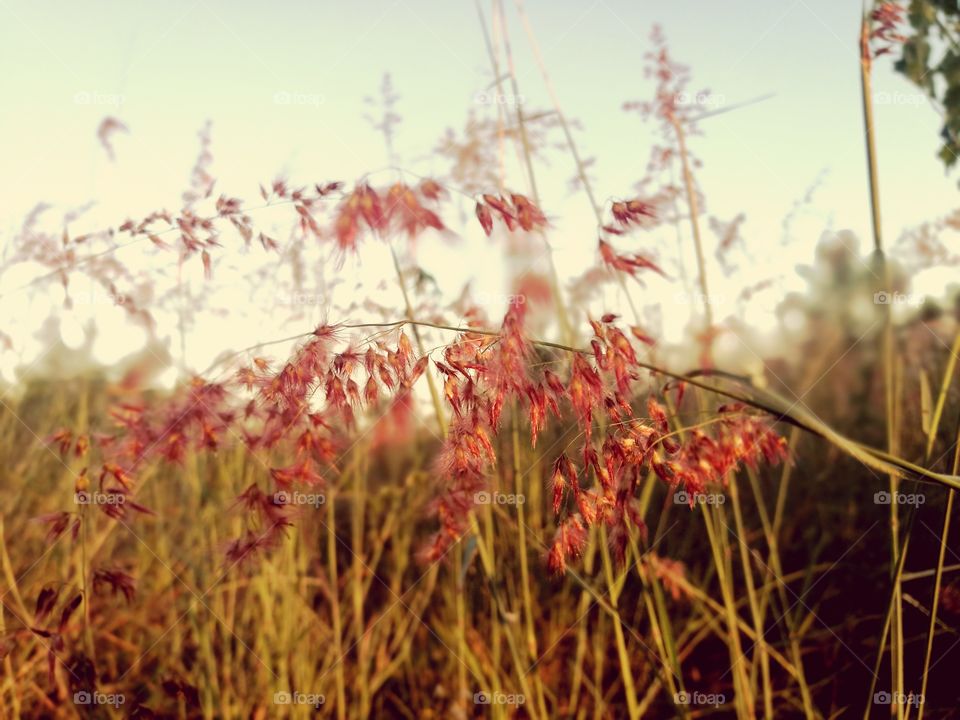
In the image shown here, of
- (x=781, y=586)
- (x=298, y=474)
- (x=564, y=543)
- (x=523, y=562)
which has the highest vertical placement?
(x=298, y=474)

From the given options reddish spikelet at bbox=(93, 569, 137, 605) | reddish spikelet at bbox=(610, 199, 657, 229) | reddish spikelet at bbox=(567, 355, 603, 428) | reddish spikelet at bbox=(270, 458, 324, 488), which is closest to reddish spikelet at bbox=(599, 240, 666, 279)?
Answer: reddish spikelet at bbox=(610, 199, 657, 229)

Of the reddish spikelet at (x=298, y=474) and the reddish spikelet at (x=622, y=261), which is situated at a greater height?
the reddish spikelet at (x=622, y=261)

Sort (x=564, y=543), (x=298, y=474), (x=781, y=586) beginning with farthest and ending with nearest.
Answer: (x=781, y=586)
(x=298, y=474)
(x=564, y=543)

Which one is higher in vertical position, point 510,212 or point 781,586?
point 510,212

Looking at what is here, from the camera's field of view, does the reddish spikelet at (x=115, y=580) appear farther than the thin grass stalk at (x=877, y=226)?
Yes

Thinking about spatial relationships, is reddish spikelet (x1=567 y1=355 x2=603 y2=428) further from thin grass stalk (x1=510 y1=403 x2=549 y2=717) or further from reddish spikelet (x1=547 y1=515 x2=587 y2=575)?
thin grass stalk (x1=510 y1=403 x2=549 y2=717)

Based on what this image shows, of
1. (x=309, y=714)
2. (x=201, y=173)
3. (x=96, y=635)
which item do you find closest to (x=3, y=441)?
(x=96, y=635)

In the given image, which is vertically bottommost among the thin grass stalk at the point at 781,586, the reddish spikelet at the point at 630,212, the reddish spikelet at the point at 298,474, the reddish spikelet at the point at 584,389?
the thin grass stalk at the point at 781,586

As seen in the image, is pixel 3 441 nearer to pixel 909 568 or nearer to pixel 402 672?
pixel 402 672

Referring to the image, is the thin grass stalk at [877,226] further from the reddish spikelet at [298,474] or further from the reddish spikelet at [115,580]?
the reddish spikelet at [115,580]

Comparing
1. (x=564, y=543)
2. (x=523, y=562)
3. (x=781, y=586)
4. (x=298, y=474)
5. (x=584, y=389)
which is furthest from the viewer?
(x=781, y=586)

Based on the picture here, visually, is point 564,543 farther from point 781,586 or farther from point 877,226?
point 781,586

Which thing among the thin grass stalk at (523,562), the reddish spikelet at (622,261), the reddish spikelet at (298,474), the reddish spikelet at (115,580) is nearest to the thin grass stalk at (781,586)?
the thin grass stalk at (523,562)

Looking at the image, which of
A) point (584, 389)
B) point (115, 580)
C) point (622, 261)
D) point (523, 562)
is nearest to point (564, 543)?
point (584, 389)
